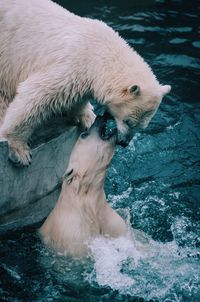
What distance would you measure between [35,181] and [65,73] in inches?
42.1

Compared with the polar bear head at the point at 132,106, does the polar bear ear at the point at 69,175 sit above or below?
below

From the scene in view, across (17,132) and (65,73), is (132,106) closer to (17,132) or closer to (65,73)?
(65,73)

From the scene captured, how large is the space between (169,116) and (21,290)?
371 centimetres

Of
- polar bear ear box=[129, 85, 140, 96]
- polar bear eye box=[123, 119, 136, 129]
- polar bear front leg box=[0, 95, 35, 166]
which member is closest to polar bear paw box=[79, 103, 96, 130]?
polar bear front leg box=[0, 95, 35, 166]

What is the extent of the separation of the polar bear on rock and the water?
3.10 feet

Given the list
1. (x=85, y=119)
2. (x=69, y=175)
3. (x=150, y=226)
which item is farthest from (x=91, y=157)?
(x=150, y=226)

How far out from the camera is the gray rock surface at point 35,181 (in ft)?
18.4

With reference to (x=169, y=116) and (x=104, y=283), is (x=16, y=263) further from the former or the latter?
(x=169, y=116)

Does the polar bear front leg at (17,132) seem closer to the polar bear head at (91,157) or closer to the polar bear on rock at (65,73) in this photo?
the polar bear on rock at (65,73)

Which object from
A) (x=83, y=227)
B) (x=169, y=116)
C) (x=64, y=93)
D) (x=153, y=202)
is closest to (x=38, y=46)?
(x=64, y=93)

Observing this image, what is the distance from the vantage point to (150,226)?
20.8ft

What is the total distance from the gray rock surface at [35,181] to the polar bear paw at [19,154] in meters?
0.06

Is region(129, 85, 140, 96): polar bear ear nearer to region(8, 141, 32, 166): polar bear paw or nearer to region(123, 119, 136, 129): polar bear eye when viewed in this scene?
region(123, 119, 136, 129): polar bear eye

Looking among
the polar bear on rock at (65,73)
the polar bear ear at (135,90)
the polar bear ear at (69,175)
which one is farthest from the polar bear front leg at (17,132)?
the polar bear ear at (135,90)
